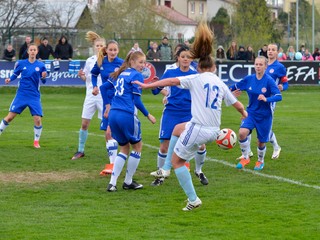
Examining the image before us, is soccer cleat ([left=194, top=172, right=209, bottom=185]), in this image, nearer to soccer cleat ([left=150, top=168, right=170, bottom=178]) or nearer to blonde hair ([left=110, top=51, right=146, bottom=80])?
soccer cleat ([left=150, top=168, right=170, bottom=178])

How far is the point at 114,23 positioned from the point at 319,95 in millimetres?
23276

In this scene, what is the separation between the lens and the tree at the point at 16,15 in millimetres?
43094

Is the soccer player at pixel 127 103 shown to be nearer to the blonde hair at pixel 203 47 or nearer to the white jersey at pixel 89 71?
the blonde hair at pixel 203 47

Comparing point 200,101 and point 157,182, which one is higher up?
point 200,101

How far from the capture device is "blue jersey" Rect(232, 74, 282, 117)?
13.0 m

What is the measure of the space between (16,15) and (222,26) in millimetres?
33999

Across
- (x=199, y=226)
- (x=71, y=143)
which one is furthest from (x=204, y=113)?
(x=71, y=143)

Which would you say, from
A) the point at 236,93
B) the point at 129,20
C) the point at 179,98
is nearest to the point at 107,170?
the point at 179,98

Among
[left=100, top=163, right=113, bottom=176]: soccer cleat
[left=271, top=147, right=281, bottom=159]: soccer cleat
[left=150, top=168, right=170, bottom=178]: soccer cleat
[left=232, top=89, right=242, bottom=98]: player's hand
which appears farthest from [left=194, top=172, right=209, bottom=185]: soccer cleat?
[left=271, top=147, right=281, bottom=159]: soccer cleat

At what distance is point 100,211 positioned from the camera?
31.8ft

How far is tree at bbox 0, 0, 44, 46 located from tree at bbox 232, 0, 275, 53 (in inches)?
595

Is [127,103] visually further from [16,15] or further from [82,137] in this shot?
[16,15]

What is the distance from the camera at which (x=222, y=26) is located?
76125mm

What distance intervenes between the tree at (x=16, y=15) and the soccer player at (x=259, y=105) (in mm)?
29654
